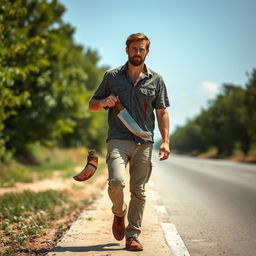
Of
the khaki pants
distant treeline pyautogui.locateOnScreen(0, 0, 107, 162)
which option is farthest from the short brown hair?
distant treeline pyautogui.locateOnScreen(0, 0, 107, 162)

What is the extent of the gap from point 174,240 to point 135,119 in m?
1.61

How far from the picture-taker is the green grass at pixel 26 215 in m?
4.91

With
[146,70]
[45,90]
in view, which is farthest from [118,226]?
[45,90]

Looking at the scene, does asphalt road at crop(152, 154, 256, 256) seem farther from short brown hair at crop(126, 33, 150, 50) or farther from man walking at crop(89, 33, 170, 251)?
short brown hair at crop(126, 33, 150, 50)

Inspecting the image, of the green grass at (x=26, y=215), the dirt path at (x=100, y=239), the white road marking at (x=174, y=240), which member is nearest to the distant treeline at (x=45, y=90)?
the green grass at (x=26, y=215)

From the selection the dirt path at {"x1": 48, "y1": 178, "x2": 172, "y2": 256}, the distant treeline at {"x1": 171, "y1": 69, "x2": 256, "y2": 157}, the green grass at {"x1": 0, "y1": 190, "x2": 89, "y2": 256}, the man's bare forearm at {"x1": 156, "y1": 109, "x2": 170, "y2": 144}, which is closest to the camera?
the dirt path at {"x1": 48, "y1": 178, "x2": 172, "y2": 256}

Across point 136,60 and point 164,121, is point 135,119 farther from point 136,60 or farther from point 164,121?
point 136,60

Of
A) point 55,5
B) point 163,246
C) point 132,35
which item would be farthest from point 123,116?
point 55,5

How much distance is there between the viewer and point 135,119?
436cm

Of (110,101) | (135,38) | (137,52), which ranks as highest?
(135,38)

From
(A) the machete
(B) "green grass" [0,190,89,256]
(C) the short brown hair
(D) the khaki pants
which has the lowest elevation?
(B) "green grass" [0,190,89,256]

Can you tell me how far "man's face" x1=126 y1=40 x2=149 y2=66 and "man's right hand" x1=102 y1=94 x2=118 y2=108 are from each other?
44 cm

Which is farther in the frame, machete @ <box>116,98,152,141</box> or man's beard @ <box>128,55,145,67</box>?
man's beard @ <box>128,55,145,67</box>

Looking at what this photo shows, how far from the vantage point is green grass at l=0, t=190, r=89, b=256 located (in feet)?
16.1
